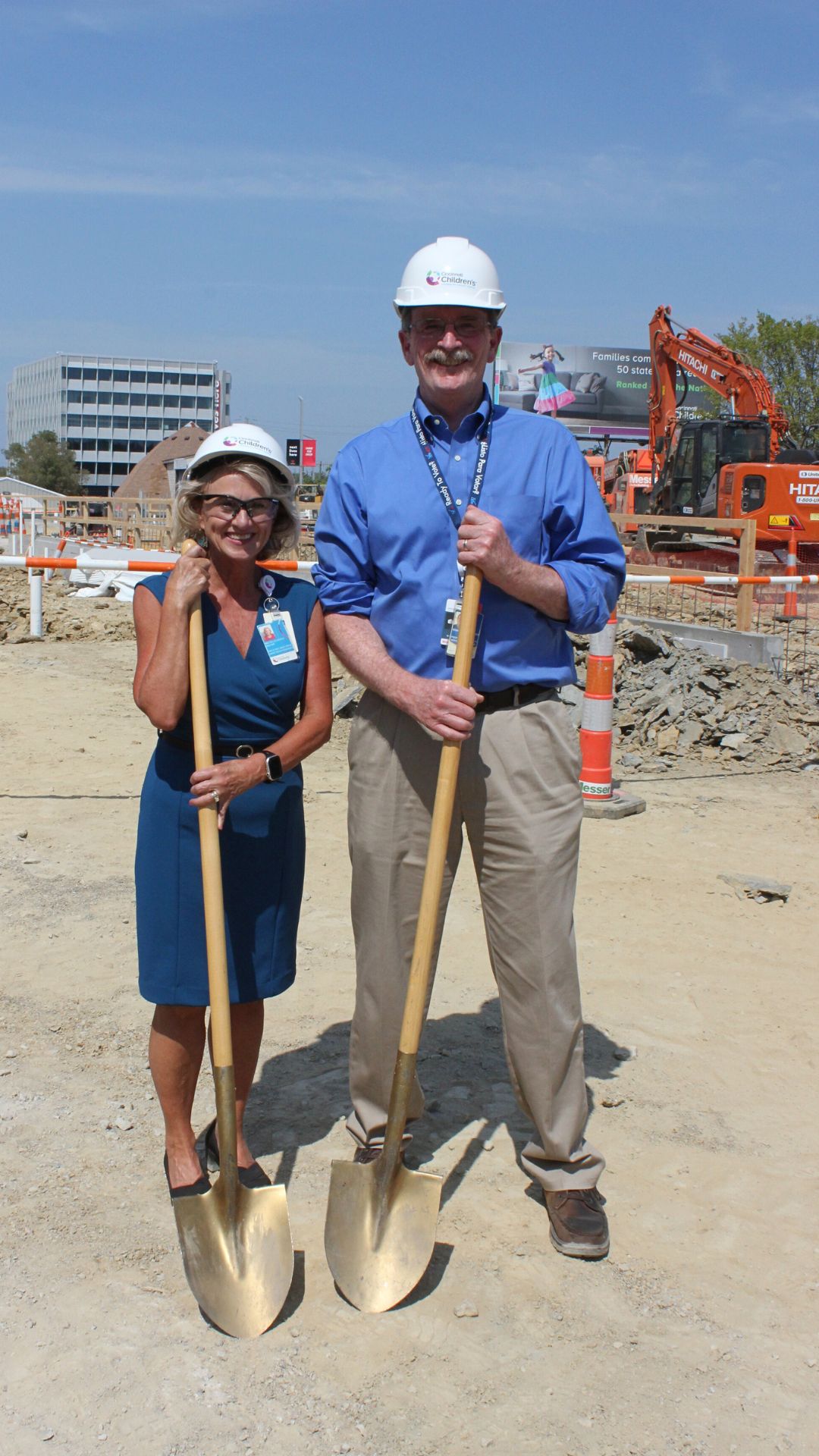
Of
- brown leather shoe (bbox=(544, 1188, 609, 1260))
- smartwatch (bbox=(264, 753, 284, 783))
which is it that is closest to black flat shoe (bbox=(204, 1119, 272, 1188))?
brown leather shoe (bbox=(544, 1188, 609, 1260))

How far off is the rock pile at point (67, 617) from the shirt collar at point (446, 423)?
11.5 meters

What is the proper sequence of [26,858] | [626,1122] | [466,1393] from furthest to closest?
[26,858], [626,1122], [466,1393]

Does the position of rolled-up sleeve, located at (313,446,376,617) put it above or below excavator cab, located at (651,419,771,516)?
below

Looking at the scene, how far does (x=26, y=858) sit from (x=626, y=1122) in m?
3.48

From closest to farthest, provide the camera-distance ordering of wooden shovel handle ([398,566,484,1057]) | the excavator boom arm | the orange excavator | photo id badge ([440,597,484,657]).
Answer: wooden shovel handle ([398,566,484,1057]), photo id badge ([440,597,484,657]), the orange excavator, the excavator boom arm

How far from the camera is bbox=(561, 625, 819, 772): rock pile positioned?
9.16 meters

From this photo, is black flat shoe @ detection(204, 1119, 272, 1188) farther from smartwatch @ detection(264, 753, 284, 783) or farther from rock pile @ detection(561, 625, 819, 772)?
rock pile @ detection(561, 625, 819, 772)

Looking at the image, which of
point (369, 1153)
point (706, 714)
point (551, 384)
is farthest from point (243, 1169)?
point (551, 384)

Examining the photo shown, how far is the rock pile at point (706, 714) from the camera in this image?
916cm

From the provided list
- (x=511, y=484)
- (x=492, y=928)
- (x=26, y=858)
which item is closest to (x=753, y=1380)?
(x=492, y=928)

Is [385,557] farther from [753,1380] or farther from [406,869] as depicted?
[753,1380]

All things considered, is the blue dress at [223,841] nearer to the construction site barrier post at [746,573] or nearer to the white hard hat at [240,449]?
the white hard hat at [240,449]

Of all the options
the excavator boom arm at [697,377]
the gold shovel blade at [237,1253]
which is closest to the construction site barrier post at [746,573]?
the gold shovel blade at [237,1253]

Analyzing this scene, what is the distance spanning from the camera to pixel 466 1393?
8.22 feet
